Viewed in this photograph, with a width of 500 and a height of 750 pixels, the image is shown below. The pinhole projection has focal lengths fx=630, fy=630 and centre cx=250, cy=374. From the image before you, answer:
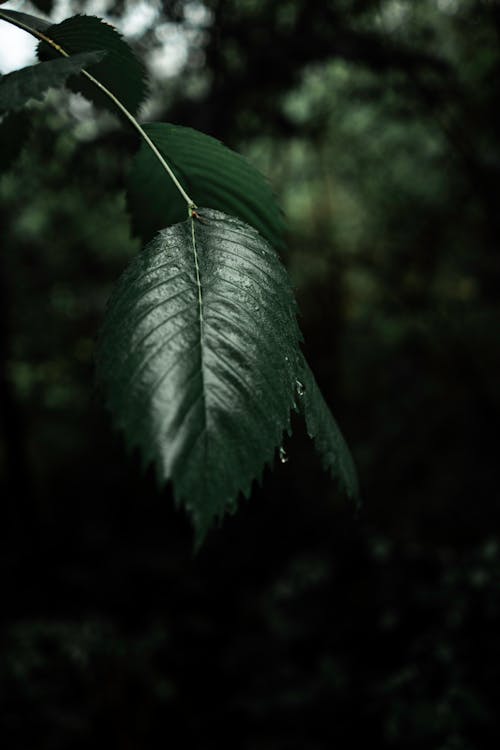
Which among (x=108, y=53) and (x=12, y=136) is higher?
(x=12, y=136)

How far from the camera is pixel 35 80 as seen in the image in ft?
1.61

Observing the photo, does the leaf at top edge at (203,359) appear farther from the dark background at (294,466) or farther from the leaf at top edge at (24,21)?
the dark background at (294,466)

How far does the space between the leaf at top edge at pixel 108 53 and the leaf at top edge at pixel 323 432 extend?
1.27 ft

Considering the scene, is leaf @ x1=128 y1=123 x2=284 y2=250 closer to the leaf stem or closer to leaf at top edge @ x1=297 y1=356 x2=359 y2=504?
the leaf stem

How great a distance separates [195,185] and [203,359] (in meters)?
0.29

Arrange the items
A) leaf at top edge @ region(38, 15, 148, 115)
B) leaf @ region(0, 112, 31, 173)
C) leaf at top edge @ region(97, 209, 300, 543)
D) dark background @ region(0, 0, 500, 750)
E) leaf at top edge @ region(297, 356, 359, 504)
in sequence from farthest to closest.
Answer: dark background @ region(0, 0, 500, 750) < leaf @ region(0, 112, 31, 173) < leaf at top edge @ region(38, 15, 148, 115) < leaf at top edge @ region(297, 356, 359, 504) < leaf at top edge @ region(97, 209, 300, 543)

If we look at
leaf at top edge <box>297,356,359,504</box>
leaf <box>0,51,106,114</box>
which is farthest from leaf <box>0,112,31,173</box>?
leaf at top edge <box>297,356,359,504</box>

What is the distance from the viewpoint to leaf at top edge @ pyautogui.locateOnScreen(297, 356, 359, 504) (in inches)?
20.0

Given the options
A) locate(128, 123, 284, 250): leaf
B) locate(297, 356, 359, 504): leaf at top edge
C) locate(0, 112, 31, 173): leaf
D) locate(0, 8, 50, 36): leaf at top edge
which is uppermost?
locate(0, 112, 31, 173): leaf

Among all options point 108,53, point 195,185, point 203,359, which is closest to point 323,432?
point 203,359

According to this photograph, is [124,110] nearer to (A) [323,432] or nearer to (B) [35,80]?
(B) [35,80]

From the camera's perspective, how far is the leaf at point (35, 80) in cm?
48

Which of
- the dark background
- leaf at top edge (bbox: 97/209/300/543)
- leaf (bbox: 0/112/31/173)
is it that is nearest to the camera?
leaf at top edge (bbox: 97/209/300/543)

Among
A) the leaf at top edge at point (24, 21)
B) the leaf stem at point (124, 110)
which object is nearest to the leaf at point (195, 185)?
the leaf stem at point (124, 110)
